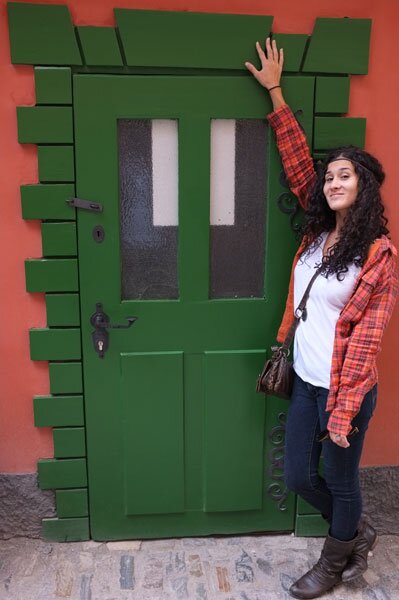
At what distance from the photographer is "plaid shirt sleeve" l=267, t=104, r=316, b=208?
2.51m

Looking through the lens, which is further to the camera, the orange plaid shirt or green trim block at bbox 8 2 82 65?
green trim block at bbox 8 2 82 65

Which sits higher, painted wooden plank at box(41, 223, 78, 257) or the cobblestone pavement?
painted wooden plank at box(41, 223, 78, 257)

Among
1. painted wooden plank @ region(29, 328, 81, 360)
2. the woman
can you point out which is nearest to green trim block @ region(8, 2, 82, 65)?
the woman

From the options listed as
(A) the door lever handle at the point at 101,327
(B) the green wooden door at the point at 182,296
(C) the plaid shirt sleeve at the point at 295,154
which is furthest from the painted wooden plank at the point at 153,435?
(C) the plaid shirt sleeve at the point at 295,154

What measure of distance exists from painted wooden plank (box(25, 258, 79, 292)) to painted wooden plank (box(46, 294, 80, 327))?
0.04 meters

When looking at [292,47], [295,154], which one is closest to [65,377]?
[295,154]

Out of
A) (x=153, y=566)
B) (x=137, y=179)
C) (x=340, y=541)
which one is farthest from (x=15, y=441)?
(x=340, y=541)

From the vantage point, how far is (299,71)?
100 inches

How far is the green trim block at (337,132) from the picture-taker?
2.59 meters

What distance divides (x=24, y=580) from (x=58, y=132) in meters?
2.08

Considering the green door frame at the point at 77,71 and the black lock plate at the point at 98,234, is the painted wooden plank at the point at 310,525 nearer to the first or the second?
the green door frame at the point at 77,71

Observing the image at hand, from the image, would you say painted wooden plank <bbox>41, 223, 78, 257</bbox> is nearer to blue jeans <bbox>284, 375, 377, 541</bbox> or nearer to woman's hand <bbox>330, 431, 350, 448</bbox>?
blue jeans <bbox>284, 375, 377, 541</bbox>

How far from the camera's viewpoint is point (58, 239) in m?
2.59

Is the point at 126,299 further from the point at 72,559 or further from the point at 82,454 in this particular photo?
the point at 72,559
